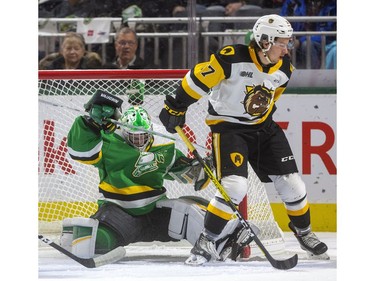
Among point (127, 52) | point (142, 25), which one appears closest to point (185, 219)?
point (127, 52)

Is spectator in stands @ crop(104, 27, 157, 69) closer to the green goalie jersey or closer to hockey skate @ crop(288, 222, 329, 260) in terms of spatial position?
the green goalie jersey

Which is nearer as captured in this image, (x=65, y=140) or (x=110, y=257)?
(x=110, y=257)

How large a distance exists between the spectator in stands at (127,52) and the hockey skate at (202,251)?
134cm

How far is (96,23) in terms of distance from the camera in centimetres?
546

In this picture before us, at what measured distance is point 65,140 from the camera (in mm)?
4574

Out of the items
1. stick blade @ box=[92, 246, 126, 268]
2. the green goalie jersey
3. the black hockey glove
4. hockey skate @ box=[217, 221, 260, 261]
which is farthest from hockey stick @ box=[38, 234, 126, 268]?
the black hockey glove

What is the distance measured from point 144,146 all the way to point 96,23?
1.44 meters

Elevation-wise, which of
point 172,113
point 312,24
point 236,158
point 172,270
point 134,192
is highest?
point 312,24

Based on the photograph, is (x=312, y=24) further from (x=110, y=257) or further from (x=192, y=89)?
(x=110, y=257)

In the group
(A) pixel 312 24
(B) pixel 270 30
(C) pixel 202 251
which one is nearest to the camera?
(B) pixel 270 30

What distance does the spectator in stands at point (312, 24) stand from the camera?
17.2ft

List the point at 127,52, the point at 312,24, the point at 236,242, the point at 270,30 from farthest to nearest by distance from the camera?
the point at 312,24 < the point at 127,52 < the point at 236,242 < the point at 270,30

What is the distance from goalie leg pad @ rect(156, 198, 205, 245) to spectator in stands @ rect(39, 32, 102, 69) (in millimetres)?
1169

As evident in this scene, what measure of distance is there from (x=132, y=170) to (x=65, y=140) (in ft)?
1.60
